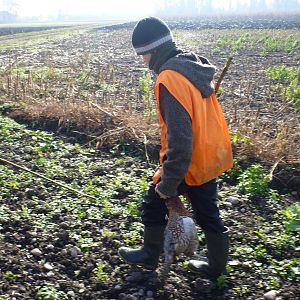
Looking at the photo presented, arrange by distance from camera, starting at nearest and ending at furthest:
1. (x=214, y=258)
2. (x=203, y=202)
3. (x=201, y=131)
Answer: (x=201, y=131), (x=203, y=202), (x=214, y=258)

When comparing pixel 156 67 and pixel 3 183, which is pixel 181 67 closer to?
pixel 156 67

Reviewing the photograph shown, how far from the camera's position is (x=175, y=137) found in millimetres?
3320

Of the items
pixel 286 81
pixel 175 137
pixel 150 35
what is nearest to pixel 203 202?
pixel 175 137

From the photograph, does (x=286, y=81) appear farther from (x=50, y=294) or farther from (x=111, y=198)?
(x=50, y=294)

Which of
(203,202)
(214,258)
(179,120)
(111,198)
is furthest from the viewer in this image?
(111,198)

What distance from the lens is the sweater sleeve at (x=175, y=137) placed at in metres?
3.30

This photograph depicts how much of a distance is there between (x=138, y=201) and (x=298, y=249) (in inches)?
66.7

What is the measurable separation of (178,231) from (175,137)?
29.9 inches

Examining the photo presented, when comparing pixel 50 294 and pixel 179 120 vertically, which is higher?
pixel 179 120

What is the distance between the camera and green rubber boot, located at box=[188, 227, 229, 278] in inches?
149

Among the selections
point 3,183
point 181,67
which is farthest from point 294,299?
point 3,183

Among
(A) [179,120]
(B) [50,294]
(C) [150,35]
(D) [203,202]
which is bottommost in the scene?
(B) [50,294]

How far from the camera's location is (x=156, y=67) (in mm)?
3551

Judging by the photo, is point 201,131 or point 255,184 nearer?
point 201,131
